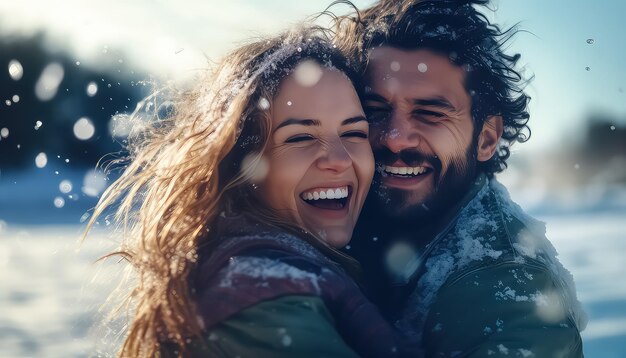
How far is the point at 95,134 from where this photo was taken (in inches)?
696

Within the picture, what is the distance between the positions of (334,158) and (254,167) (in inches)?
12.2

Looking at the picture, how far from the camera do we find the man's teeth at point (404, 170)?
352 centimetres

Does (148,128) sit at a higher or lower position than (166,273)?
higher

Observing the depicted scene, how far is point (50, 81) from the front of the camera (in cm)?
1919

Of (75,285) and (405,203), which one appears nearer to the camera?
(405,203)

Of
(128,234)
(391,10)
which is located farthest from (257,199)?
(391,10)

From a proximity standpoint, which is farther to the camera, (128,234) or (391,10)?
(391,10)

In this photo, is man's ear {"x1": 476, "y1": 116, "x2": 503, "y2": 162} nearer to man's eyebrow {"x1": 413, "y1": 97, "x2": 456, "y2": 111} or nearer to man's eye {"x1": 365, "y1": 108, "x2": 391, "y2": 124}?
man's eyebrow {"x1": 413, "y1": 97, "x2": 456, "y2": 111}

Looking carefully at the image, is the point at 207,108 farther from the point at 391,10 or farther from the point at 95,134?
the point at 95,134

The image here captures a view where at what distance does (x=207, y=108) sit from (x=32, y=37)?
55.8 feet

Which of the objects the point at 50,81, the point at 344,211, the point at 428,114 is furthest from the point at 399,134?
the point at 50,81

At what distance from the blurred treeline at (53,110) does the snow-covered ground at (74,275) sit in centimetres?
237

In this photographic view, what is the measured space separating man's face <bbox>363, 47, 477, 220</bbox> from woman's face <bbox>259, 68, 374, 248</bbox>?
0.42 meters

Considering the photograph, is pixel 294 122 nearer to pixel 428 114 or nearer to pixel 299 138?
pixel 299 138
